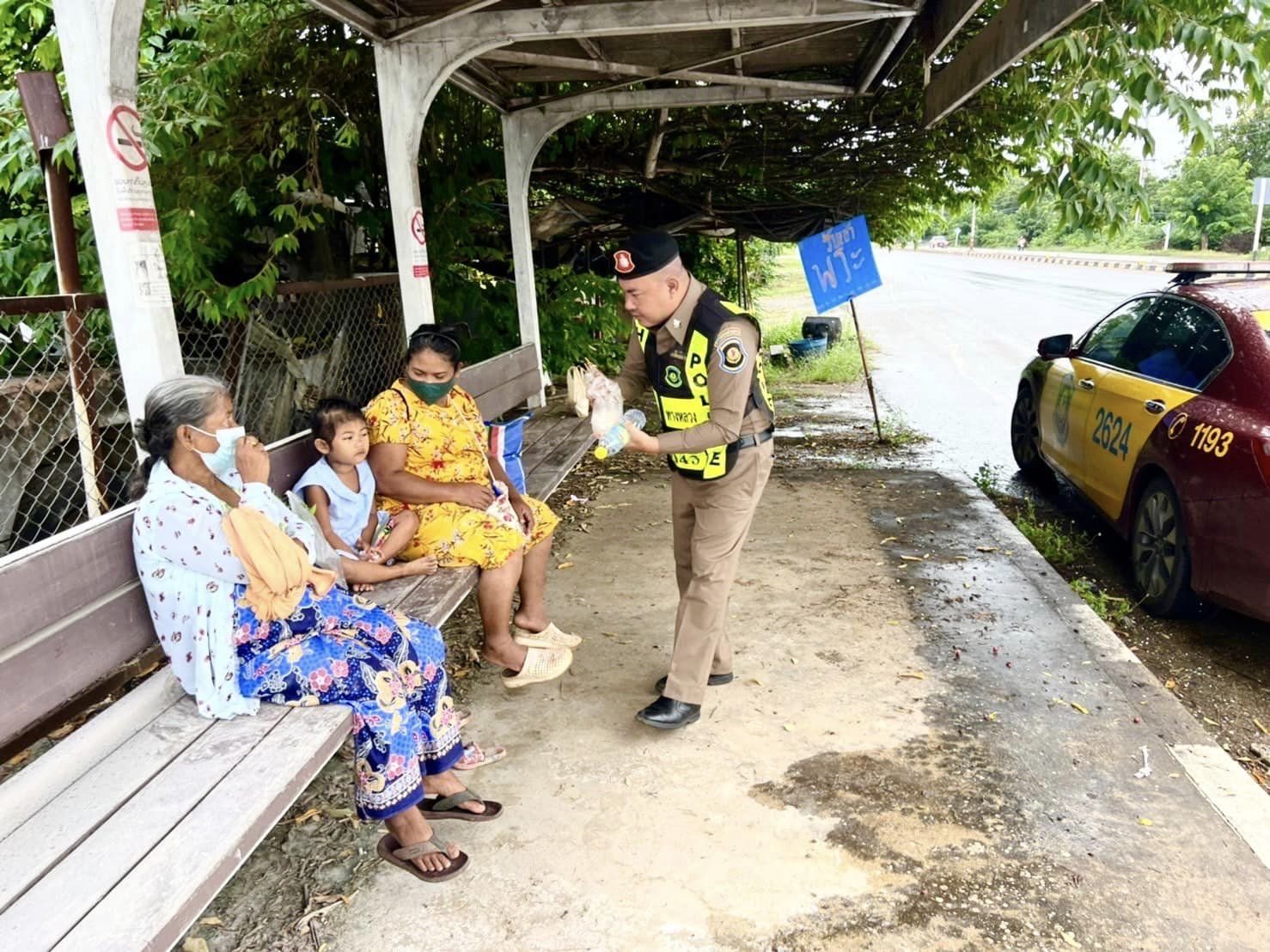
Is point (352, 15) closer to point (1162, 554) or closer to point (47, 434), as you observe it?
point (47, 434)

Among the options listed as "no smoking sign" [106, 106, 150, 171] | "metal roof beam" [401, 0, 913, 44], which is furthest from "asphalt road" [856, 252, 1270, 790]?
"no smoking sign" [106, 106, 150, 171]

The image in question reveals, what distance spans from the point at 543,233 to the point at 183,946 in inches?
305

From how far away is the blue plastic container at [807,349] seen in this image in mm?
13208

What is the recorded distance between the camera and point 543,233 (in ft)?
29.9

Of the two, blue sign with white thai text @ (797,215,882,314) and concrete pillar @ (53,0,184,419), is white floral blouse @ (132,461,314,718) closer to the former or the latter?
concrete pillar @ (53,0,184,419)

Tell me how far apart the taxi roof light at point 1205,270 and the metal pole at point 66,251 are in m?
4.93

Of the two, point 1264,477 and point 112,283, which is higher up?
point 112,283

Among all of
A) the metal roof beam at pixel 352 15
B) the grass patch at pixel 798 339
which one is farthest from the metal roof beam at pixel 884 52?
the grass patch at pixel 798 339

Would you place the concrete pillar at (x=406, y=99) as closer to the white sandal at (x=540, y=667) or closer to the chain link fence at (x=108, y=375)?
the chain link fence at (x=108, y=375)

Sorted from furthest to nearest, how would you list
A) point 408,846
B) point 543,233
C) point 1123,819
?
point 543,233 → point 1123,819 → point 408,846

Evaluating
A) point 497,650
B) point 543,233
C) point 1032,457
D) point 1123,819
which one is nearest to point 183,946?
point 497,650

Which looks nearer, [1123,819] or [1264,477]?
[1123,819]

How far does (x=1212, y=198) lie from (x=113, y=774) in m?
45.8

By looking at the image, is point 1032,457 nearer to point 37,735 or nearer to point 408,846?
point 408,846
